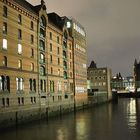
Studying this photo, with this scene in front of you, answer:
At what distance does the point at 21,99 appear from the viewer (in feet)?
163

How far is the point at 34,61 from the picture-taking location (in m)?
55.8

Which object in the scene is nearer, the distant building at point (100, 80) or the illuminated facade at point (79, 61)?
the illuminated facade at point (79, 61)

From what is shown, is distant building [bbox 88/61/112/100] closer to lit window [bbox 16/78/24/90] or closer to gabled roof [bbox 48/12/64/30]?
gabled roof [bbox 48/12/64/30]

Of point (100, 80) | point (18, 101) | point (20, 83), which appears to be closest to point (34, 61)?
point (20, 83)

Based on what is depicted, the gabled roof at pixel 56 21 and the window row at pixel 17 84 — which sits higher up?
the gabled roof at pixel 56 21

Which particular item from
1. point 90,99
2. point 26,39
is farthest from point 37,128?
point 90,99

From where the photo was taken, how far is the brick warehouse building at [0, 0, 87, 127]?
46.4m

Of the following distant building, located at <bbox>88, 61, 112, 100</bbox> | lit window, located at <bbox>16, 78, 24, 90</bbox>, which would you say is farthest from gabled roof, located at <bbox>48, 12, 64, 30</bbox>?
distant building, located at <bbox>88, 61, 112, 100</bbox>

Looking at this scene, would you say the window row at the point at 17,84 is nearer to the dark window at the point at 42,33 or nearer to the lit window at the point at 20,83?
the lit window at the point at 20,83

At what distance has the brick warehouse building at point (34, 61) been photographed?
1827 inches

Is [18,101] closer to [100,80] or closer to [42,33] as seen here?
[42,33]

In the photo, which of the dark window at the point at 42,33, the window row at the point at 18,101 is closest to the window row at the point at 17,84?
the window row at the point at 18,101

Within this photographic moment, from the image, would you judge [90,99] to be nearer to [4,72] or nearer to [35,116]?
[35,116]

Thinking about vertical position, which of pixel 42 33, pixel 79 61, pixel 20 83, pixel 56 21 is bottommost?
pixel 20 83
